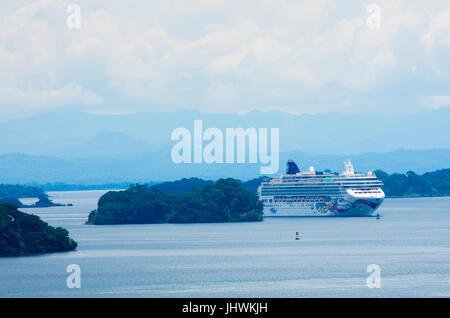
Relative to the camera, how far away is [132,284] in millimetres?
43594

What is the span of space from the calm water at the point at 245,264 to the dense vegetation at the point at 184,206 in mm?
15553

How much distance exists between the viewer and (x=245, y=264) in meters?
52.0

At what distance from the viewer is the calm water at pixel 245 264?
41.1 metres

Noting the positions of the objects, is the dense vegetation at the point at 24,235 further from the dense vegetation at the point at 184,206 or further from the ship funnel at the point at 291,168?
the ship funnel at the point at 291,168

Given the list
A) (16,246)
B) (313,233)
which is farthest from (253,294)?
(313,233)

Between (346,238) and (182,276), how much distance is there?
25194 millimetres

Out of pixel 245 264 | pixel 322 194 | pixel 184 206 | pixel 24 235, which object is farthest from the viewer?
pixel 322 194

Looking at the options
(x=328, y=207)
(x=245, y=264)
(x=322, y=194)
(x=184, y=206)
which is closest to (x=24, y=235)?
(x=245, y=264)

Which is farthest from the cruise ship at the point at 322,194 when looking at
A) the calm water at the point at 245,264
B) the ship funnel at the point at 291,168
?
the calm water at the point at 245,264

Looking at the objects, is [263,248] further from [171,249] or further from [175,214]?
[175,214]

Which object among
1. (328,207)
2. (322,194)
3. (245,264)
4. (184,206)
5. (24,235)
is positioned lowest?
(245,264)

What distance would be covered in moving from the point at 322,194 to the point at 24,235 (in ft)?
164

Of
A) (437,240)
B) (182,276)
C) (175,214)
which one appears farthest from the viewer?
(175,214)

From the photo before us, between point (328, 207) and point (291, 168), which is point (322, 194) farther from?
point (291, 168)
